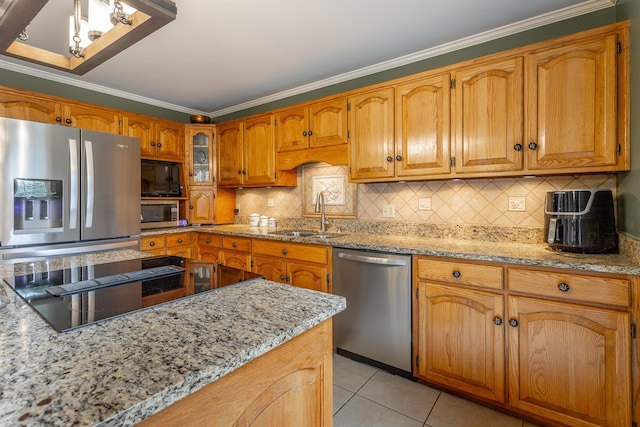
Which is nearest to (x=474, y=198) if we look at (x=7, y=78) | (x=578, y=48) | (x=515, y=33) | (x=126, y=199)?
(x=578, y=48)

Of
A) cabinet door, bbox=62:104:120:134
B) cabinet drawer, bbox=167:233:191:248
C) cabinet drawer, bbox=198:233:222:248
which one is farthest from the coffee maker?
cabinet door, bbox=62:104:120:134

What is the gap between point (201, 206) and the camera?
372cm

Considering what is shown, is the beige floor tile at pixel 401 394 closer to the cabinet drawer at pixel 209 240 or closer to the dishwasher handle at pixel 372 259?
the dishwasher handle at pixel 372 259

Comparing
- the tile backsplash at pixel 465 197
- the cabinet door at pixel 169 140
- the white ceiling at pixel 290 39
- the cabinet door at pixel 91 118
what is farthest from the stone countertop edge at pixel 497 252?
the cabinet door at pixel 91 118

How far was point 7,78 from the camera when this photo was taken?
2664 millimetres

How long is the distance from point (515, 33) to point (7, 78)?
4080 mm

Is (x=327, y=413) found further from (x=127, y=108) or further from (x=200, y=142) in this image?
(x=127, y=108)

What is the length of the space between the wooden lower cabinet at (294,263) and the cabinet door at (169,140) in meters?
1.57

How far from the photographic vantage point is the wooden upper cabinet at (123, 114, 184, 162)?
324 cm

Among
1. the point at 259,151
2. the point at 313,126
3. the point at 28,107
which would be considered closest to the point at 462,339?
the point at 313,126

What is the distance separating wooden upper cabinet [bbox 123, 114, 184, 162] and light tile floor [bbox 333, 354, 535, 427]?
289 centimetres

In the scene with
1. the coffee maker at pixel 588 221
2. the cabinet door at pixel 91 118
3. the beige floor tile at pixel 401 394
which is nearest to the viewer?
the coffee maker at pixel 588 221

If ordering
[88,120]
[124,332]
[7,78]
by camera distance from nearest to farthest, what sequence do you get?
[124,332] < [7,78] < [88,120]

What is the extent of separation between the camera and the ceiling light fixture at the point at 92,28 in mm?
957
